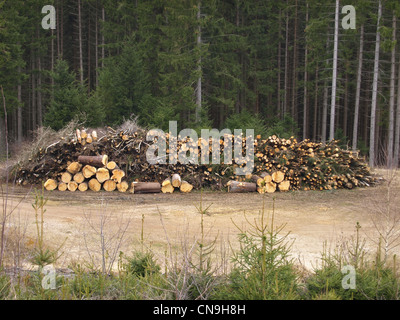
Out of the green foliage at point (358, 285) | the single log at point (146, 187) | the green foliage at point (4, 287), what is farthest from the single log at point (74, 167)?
the green foliage at point (358, 285)

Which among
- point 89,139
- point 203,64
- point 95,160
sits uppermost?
point 203,64

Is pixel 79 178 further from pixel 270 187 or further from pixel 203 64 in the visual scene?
pixel 203 64

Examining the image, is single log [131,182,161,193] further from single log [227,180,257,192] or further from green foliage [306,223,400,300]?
green foliage [306,223,400,300]

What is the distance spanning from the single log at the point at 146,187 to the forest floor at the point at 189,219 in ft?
1.12

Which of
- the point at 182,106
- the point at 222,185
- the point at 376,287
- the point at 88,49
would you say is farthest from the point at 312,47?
the point at 376,287

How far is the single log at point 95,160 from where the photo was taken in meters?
12.2

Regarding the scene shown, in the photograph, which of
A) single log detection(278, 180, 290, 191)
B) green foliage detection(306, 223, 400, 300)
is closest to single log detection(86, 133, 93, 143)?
single log detection(278, 180, 290, 191)

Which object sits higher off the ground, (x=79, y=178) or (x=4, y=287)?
(x=4, y=287)

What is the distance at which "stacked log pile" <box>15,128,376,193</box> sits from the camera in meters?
12.3

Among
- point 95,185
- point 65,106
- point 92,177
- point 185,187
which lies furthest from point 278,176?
point 65,106

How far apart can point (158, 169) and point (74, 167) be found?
8.58 ft

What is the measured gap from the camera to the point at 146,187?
12164 mm

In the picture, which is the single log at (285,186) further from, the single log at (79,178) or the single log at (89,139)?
the single log at (89,139)

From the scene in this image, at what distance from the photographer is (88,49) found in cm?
3528
